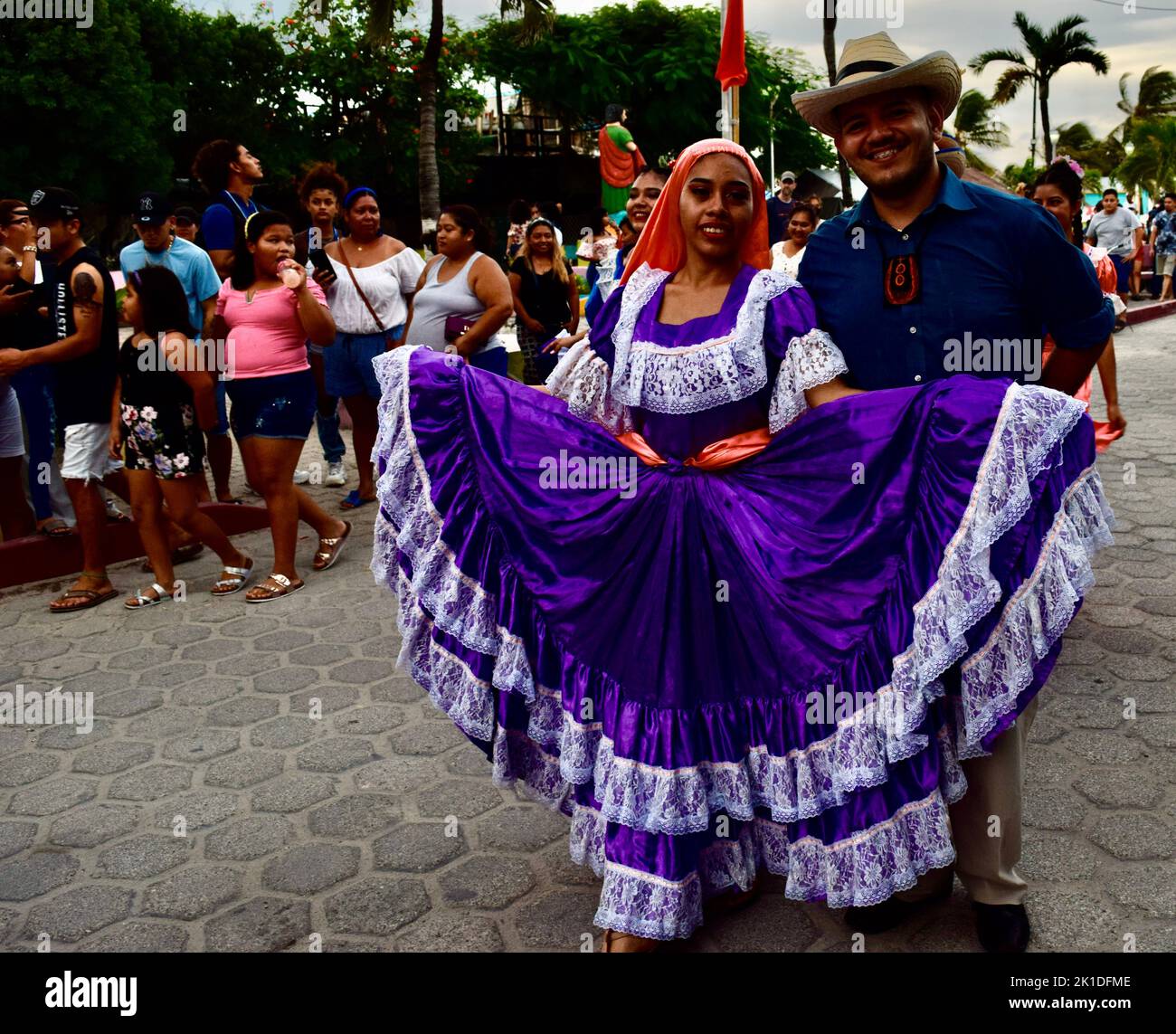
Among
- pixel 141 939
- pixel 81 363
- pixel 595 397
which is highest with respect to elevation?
pixel 81 363

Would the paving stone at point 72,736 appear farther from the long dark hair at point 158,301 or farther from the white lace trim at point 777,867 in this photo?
the white lace trim at point 777,867

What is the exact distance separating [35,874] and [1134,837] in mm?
3315

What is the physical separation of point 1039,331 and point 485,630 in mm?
1678

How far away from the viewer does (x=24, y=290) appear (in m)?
6.14

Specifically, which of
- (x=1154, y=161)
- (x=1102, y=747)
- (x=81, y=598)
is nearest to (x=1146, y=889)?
(x=1102, y=747)

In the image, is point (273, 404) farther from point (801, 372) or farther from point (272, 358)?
point (801, 372)

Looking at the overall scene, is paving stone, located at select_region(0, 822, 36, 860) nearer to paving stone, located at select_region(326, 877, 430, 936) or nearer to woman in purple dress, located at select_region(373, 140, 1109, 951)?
paving stone, located at select_region(326, 877, 430, 936)

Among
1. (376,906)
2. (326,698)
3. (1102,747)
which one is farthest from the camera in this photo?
(326,698)

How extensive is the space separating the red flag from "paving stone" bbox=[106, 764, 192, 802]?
6.04 m

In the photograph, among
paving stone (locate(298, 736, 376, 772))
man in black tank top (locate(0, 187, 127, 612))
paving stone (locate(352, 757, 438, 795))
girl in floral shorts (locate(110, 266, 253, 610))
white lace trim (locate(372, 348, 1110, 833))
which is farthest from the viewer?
man in black tank top (locate(0, 187, 127, 612))

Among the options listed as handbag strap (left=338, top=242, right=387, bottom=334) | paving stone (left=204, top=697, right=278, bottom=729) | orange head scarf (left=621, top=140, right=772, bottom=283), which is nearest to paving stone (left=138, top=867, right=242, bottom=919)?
paving stone (left=204, top=697, right=278, bottom=729)

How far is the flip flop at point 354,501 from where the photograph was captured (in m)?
7.46

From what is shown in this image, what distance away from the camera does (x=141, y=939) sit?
2.92 meters

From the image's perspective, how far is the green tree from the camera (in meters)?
31.8
